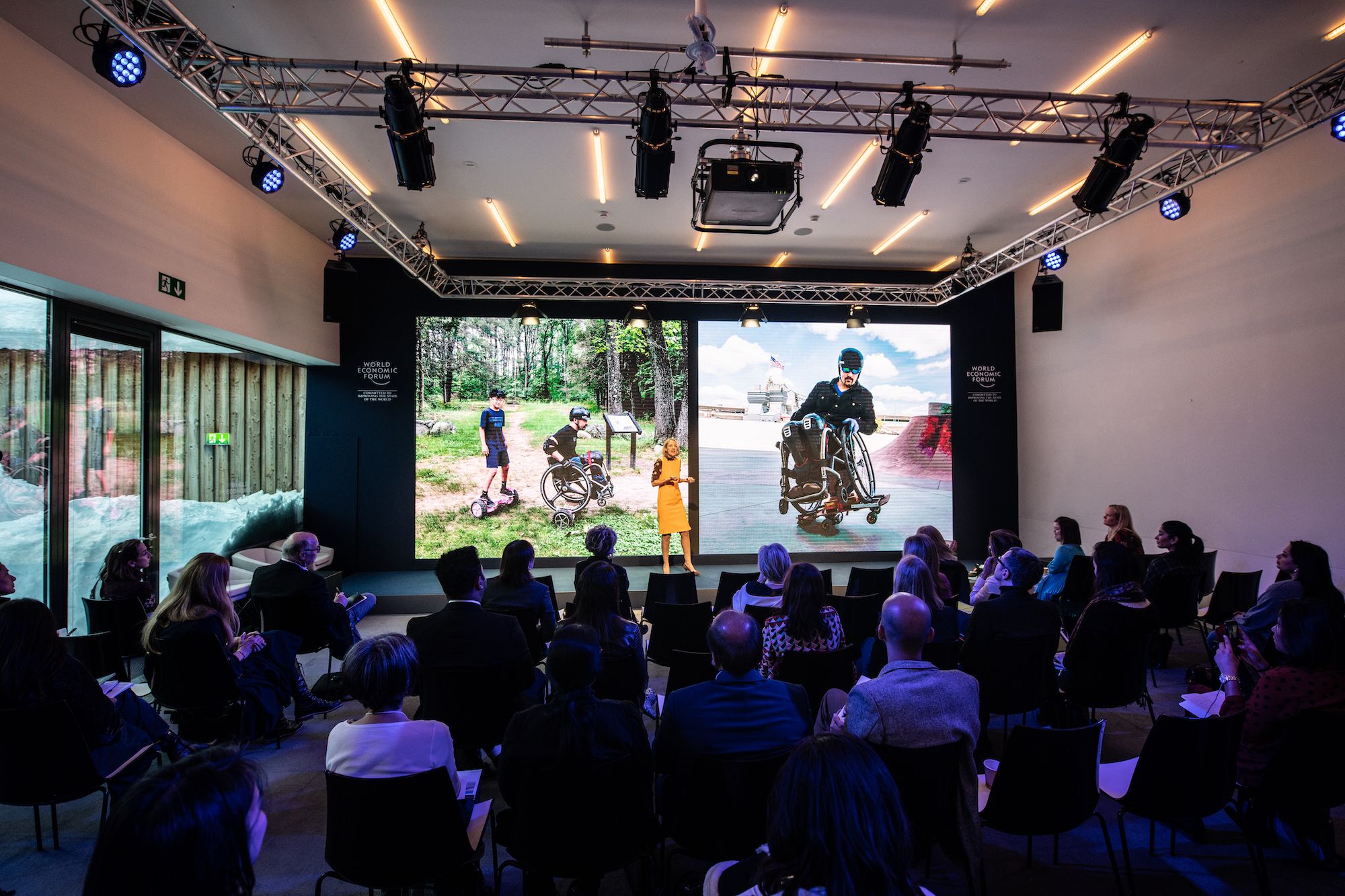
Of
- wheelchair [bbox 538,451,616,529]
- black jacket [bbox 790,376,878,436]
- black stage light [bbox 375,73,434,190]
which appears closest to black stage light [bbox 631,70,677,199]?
black stage light [bbox 375,73,434,190]

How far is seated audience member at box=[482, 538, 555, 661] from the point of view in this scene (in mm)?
4145

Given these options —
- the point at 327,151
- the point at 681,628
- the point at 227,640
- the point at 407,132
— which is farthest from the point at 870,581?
the point at 327,151

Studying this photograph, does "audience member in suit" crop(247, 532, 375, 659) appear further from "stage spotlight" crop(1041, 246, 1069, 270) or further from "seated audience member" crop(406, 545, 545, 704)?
"stage spotlight" crop(1041, 246, 1069, 270)

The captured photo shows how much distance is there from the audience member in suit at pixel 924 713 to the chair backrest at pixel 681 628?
2052 mm

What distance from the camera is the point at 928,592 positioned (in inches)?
148

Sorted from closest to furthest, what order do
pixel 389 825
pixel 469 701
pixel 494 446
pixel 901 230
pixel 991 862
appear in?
pixel 389 825 → pixel 991 862 → pixel 469 701 → pixel 901 230 → pixel 494 446

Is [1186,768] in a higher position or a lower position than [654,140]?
lower

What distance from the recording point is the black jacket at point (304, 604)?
4.22m

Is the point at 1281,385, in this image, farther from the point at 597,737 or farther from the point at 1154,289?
the point at 597,737

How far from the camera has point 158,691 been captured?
347cm

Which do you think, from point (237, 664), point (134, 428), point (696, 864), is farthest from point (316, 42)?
point (696, 864)

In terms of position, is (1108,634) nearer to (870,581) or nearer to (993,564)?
(993,564)

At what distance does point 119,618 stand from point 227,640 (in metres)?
1.48

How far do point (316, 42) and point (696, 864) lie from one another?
5.87 metres
